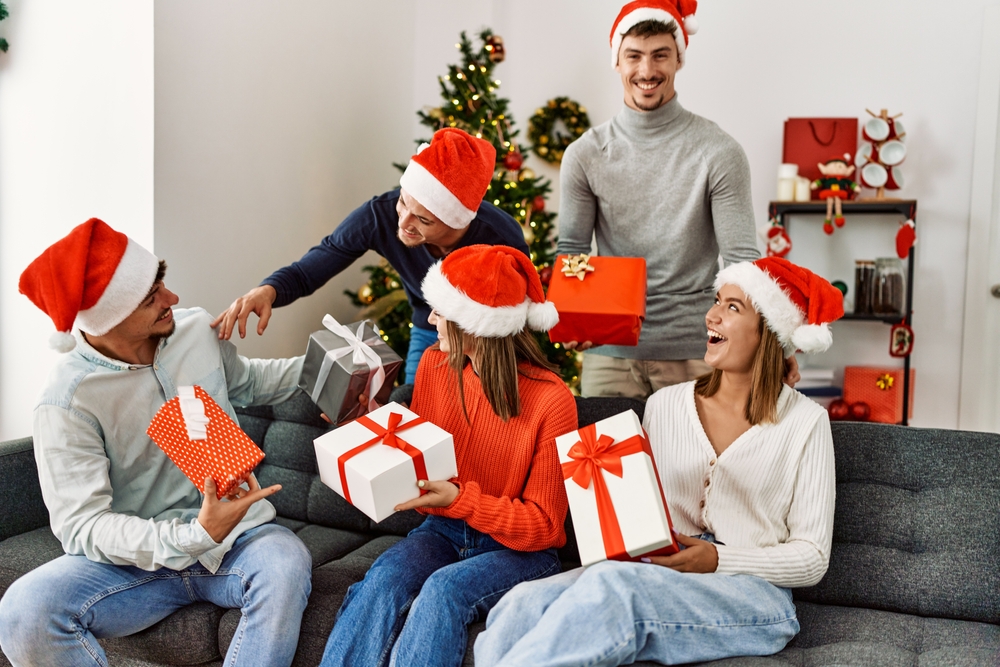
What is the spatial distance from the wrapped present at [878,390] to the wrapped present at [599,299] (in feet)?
7.64

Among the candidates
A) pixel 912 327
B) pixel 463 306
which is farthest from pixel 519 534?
pixel 912 327

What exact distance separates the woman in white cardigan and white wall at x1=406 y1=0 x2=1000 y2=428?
2.48 meters

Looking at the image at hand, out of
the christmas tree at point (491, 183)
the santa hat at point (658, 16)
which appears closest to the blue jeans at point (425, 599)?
the santa hat at point (658, 16)

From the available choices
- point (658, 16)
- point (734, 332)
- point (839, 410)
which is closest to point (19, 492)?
point (734, 332)

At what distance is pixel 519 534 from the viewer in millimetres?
1646

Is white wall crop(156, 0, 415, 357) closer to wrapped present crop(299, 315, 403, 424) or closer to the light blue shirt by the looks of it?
the light blue shirt

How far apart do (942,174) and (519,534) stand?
324 cm

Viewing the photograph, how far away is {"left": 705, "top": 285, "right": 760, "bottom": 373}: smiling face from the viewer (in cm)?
172

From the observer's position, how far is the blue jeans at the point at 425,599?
1485 millimetres

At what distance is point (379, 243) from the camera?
7.16ft

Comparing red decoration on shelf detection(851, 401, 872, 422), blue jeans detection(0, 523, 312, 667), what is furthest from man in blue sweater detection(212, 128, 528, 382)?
red decoration on shelf detection(851, 401, 872, 422)

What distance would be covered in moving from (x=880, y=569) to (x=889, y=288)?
7.56 feet

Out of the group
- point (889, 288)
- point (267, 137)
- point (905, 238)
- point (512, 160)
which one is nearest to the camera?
point (267, 137)

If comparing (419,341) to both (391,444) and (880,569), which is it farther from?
(880,569)
